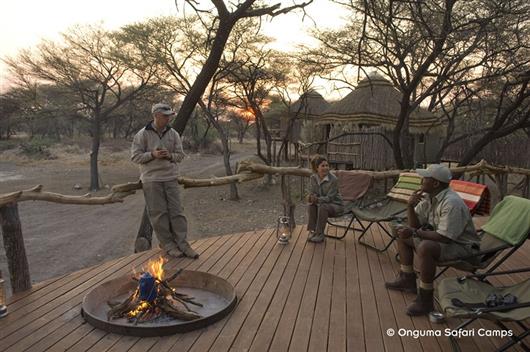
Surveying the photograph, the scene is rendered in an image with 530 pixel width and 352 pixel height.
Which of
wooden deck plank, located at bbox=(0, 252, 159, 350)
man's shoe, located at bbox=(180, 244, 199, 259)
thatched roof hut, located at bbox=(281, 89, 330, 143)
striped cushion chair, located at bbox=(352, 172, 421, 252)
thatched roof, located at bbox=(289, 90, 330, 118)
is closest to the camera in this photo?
wooden deck plank, located at bbox=(0, 252, 159, 350)

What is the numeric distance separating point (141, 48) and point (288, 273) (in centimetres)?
1630

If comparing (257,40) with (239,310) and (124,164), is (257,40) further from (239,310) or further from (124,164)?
(239,310)

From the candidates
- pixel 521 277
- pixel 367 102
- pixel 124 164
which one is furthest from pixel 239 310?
pixel 124 164

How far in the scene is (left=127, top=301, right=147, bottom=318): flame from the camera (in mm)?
2961

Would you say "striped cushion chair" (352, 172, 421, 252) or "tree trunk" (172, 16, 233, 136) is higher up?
"tree trunk" (172, 16, 233, 136)

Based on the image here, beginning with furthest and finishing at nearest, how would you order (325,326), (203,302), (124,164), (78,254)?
(124,164), (78,254), (203,302), (325,326)

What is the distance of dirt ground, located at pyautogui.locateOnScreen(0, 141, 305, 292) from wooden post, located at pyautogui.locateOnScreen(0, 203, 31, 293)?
5.27m

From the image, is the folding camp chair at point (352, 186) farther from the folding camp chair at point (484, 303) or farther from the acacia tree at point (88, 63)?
the acacia tree at point (88, 63)

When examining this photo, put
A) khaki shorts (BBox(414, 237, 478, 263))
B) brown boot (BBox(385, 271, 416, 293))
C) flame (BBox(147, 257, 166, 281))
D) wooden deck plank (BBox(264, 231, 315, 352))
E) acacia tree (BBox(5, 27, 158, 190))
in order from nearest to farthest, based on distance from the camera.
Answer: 1. wooden deck plank (BBox(264, 231, 315, 352))
2. khaki shorts (BBox(414, 237, 478, 263))
3. flame (BBox(147, 257, 166, 281))
4. brown boot (BBox(385, 271, 416, 293))
5. acacia tree (BBox(5, 27, 158, 190))

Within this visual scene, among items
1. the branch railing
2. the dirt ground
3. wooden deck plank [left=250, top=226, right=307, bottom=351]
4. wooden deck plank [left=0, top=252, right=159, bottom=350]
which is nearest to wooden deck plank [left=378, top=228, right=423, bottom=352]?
wooden deck plank [left=250, top=226, right=307, bottom=351]

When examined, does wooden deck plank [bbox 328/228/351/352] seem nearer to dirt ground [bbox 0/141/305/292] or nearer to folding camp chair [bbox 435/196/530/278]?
folding camp chair [bbox 435/196/530/278]

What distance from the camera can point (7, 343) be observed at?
264 centimetres

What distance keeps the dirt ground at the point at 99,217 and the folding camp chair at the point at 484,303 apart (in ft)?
25.7

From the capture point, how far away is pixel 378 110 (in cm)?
1788
